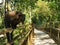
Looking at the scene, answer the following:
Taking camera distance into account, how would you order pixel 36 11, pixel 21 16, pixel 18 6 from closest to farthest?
pixel 21 16
pixel 18 6
pixel 36 11

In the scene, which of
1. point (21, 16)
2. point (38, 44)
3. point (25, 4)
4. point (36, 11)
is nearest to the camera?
point (21, 16)

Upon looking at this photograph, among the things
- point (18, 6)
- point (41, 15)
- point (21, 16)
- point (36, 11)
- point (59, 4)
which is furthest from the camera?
point (36, 11)

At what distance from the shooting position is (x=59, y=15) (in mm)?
28312

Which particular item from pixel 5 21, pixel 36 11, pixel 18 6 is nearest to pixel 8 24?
pixel 5 21

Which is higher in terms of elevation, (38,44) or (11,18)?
(11,18)

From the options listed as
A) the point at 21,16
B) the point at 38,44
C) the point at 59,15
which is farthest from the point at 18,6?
the point at 21,16

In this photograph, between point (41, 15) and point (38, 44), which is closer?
point (38, 44)

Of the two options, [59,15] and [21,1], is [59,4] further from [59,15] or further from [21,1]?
[21,1]

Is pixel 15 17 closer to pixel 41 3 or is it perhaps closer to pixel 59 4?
pixel 59 4

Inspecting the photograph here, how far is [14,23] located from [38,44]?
723cm

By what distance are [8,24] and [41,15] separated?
54.1 meters

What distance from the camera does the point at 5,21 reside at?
5375 mm

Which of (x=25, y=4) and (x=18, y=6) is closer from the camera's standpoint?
(x=18, y=6)

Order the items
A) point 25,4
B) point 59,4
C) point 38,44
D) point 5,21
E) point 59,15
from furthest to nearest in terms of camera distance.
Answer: point 25,4
point 59,15
point 59,4
point 38,44
point 5,21
